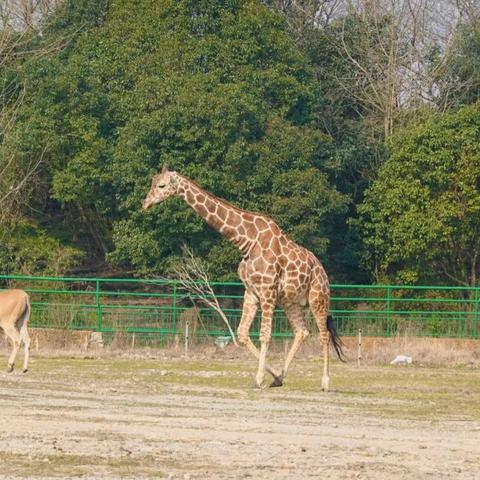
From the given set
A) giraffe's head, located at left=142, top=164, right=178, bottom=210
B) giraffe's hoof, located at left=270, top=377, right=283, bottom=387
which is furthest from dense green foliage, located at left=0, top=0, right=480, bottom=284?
giraffe's hoof, located at left=270, top=377, right=283, bottom=387

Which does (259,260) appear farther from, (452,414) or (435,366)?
(435,366)

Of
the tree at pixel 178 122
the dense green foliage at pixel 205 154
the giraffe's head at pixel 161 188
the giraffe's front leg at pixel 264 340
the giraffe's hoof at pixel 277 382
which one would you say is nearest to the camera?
the giraffe's front leg at pixel 264 340

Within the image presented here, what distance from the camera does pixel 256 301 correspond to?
24.5 metres

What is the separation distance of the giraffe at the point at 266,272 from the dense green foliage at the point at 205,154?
52.5 ft

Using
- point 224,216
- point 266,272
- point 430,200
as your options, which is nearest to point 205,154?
point 430,200

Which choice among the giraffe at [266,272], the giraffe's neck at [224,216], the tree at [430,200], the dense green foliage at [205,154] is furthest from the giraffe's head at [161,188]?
the tree at [430,200]

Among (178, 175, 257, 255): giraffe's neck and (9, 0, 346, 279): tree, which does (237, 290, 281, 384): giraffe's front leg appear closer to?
(178, 175, 257, 255): giraffe's neck

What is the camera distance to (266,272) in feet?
78.8

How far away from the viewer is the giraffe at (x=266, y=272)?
24031 millimetres

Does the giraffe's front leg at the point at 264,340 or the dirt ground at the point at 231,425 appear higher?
the giraffe's front leg at the point at 264,340

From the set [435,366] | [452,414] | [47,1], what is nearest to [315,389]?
[452,414]

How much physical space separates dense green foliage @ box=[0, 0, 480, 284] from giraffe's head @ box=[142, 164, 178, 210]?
15.8 metres

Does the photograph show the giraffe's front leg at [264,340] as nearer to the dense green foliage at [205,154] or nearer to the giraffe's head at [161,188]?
the giraffe's head at [161,188]

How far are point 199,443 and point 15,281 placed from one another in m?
26.0
